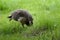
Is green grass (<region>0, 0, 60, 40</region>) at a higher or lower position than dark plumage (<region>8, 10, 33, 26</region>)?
lower

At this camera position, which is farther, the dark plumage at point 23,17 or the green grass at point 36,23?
the dark plumage at point 23,17

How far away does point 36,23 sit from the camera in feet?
16.2

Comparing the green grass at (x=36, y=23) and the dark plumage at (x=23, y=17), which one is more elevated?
the dark plumage at (x=23, y=17)

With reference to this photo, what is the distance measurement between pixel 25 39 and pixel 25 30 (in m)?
0.50

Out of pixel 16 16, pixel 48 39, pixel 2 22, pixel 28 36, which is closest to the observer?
pixel 48 39

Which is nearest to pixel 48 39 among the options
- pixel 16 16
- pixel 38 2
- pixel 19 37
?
pixel 19 37

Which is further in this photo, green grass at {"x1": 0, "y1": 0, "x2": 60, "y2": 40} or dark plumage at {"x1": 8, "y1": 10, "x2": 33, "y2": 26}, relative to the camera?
dark plumage at {"x1": 8, "y1": 10, "x2": 33, "y2": 26}

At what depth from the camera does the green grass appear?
14.3ft

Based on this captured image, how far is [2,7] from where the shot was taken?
20.0 feet

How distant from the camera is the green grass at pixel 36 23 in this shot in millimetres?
4371

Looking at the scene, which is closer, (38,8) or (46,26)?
(46,26)

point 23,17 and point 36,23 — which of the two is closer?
point 23,17

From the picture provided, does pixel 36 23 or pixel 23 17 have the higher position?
pixel 23 17

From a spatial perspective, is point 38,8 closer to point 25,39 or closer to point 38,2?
point 38,2
